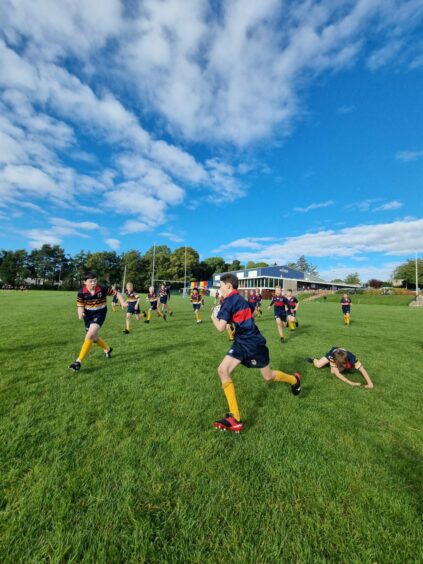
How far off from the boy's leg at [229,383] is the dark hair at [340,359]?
11.3 feet

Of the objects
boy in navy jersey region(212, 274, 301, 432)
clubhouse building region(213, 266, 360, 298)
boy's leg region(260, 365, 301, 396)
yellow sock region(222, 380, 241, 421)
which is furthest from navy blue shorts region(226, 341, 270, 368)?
clubhouse building region(213, 266, 360, 298)

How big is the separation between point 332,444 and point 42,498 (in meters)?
3.29

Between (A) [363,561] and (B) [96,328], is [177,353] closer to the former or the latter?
(B) [96,328]

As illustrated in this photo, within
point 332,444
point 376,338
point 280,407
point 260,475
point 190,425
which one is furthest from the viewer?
point 376,338

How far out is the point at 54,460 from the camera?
9.75 ft

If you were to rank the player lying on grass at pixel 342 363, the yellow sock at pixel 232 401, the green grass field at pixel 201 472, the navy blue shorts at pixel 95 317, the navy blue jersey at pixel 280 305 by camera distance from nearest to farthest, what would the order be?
the green grass field at pixel 201 472
the yellow sock at pixel 232 401
the player lying on grass at pixel 342 363
the navy blue shorts at pixel 95 317
the navy blue jersey at pixel 280 305

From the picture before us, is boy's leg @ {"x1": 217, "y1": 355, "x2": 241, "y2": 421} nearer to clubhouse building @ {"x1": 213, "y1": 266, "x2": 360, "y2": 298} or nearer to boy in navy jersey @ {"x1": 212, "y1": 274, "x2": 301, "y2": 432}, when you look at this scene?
boy in navy jersey @ {"x1": 212, "y1": 274, "x2": 301, "y2": 432}

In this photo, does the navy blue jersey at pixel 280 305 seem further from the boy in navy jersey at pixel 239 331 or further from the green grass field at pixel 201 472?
the boy in navy jersey at pixel 239 331

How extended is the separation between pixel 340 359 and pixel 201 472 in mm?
4722

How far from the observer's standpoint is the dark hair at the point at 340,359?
634 cm

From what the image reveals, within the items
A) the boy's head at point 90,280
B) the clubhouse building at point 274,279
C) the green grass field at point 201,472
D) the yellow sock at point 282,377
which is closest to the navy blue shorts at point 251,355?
the yellow sock at point 282,377

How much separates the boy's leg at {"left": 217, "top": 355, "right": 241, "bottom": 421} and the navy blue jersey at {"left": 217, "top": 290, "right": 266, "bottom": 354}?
310 mm

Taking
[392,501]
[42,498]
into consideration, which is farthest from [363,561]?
[42,498]

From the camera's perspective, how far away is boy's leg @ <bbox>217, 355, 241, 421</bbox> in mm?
3926
